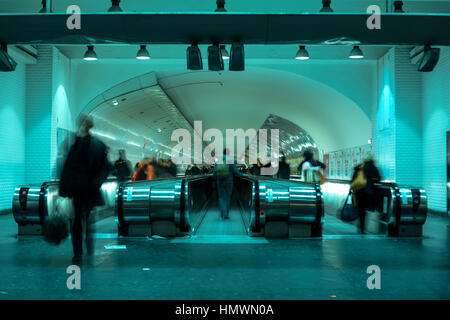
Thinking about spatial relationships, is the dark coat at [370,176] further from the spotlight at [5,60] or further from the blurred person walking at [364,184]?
the spotlight at [5,60]

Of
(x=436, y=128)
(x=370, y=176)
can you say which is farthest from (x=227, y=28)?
(x=436, y=128)

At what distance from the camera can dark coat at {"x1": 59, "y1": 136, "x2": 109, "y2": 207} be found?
598 centimetres

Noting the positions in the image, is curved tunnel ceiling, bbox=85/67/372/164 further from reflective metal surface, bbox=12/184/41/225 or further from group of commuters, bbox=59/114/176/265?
group of commuters, bbox=59/114/176/265

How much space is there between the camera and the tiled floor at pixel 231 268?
465cm

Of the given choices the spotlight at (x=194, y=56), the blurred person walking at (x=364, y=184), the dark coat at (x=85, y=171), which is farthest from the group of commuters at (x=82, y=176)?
the blurred person walking at (x=364, y=184)

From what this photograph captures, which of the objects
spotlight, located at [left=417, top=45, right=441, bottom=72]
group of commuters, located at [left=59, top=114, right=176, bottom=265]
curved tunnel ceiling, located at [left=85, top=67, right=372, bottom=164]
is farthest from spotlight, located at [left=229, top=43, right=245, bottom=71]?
curved tunnel ceiling, located at [left=85, top=67, right=372, bottom=164]

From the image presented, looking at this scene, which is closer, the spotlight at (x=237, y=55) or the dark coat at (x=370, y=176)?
the spotlight at (x=237, y=55)

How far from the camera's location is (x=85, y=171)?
606 centimetres

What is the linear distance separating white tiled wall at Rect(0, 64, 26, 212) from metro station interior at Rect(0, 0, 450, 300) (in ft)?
0.21

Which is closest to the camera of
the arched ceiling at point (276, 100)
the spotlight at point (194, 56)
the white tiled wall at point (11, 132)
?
the spotlight at point (194, 56)

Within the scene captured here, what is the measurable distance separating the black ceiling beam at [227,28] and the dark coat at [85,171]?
2.01 metres

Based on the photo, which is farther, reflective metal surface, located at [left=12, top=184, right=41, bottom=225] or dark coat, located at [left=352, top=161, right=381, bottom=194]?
dark coat, located at [left=352, top=161, right=381, bottom=194]

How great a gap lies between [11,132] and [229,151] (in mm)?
6807

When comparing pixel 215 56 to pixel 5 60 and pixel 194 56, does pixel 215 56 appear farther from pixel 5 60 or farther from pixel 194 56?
pixel 5 60
